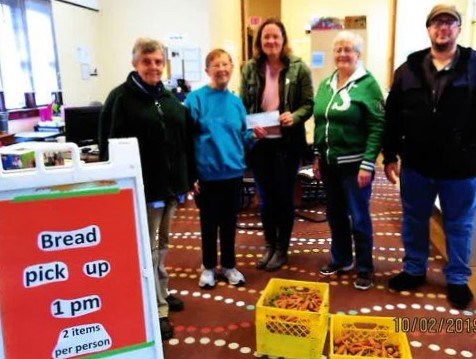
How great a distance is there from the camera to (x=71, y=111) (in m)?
2.91

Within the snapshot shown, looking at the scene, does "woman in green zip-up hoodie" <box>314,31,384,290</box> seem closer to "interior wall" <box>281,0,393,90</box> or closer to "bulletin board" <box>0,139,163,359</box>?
"bulletin board" <box>0,139,163,359</box>

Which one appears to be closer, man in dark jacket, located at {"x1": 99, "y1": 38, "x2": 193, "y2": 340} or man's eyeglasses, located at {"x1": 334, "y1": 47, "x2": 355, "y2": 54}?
man in dark jacket, located at {"x1": 99, "y1": 38, "x2": 193, "y2": 340}

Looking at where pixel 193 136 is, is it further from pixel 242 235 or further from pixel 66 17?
pixel 66 17

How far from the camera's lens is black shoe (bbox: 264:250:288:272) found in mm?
2668

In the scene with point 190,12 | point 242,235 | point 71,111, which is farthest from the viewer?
point 190,12

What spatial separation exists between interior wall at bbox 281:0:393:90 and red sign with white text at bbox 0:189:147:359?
583cm

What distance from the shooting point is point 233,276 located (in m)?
2.49

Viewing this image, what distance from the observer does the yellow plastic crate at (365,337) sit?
1657 mm

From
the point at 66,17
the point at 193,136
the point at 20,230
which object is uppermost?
the point at 66,17

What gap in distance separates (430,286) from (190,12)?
11.1 feet

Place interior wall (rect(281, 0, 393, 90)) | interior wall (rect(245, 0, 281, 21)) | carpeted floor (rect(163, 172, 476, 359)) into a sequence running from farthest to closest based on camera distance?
interior wall (rect(245, 0, 281, 21)), interior wall (rect(281, 0, 393, 90)), carpeted floor (rect(163, 172, 476, 359))

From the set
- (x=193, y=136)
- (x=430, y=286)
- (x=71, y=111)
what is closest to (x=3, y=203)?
(x=193, y=136)

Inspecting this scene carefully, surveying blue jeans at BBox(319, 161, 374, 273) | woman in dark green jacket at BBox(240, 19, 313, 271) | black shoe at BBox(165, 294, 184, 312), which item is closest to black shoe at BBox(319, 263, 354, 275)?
blue jeans at BBox(319, 161, 374, 273)

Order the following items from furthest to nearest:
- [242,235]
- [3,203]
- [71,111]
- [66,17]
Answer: [66,17] < [242,235] < [71,111] < [3,203]
